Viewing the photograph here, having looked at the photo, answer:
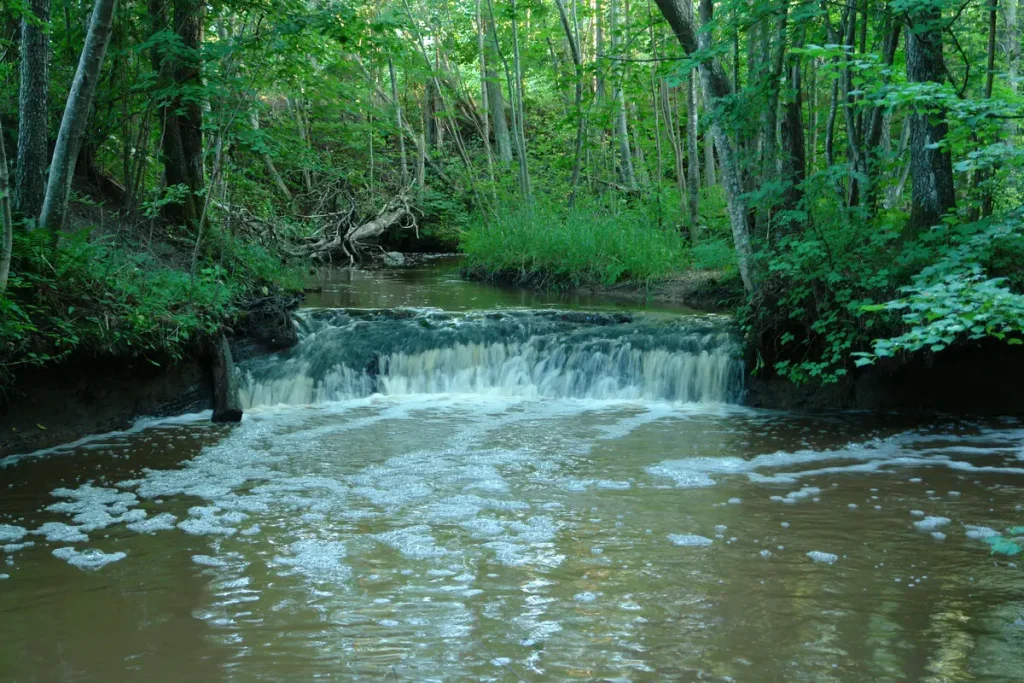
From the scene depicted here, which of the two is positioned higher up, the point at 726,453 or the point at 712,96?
the point at 712,96

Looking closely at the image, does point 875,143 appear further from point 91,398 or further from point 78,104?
point 91,398

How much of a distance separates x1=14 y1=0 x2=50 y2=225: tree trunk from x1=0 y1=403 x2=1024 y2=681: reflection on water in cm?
266

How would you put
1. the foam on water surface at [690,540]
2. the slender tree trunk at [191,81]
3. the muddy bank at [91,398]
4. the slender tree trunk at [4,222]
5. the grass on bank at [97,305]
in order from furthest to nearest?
1. the slender tree trunk at [191,81]
2. the muddy bank at [91,398]
3. the grass on bank at [97,305]
4. the slender tree trunk at [4,222]
5. the foam on water surface at [690,540]

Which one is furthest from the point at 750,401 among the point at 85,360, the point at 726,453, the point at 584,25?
the point at 584,25

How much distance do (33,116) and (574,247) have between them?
406 inches

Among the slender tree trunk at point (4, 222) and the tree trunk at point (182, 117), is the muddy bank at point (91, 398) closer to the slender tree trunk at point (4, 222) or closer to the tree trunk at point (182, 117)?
the slender tree trunk at point (4, 222)

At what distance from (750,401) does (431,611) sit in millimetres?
6665

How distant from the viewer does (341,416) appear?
32.5 ft

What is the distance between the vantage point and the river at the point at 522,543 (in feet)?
13.4

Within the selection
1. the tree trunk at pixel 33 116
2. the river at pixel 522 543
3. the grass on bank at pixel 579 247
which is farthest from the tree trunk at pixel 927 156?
the tree trunk at pixel 33 116

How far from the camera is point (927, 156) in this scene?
9.36 meters

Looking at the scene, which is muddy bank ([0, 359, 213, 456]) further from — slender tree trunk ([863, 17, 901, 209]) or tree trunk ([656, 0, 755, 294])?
slender tree trunk ([863, 17, 901, 209])

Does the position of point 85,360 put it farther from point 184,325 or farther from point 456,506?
Result: point 456,506

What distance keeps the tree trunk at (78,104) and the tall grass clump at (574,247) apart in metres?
10.2
